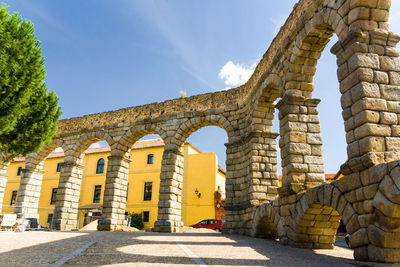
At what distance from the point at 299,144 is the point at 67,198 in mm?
12093

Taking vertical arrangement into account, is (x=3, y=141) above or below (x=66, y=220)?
above

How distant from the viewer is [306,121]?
7.83 metres

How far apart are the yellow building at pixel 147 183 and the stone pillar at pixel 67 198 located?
22.3 feet

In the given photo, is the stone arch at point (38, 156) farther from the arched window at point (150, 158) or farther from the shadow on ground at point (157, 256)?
the shadow on ground at point (157, 256)

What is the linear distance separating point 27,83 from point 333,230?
9.71 m

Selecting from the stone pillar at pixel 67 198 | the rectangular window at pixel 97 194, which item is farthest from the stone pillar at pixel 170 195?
the rectangular window at pixel 97 194

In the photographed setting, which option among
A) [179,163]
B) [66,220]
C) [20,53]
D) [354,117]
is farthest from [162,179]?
[354,117]

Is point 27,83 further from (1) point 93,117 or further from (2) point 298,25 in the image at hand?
(2) point 298,25

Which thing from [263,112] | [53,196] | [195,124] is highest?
[195,124]

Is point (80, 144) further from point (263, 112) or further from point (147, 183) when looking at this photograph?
point (263, 112)

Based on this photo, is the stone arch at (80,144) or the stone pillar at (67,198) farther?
the stone arch at (80,144)

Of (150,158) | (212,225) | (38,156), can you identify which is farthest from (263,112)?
(150,158)

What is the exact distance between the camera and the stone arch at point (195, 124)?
13.0 meters

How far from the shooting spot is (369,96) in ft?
17.1
